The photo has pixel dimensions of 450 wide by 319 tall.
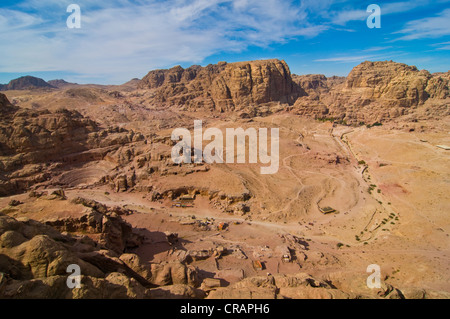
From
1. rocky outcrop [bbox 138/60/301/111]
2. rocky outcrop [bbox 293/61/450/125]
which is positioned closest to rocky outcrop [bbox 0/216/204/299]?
rocky outcrop [bbox 293/61/450/125]

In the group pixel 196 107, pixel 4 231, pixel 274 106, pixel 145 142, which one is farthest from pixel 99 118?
pixel 4 231

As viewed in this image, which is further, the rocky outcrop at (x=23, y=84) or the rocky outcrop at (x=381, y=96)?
the rocky outcrop at (x=23, y=84)

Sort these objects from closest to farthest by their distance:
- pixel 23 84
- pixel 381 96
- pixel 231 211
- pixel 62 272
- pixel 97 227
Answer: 1. pixel 62 272
2. pixel 97 227
3. pixel 231 211
4. pixel 381 96
5. pixel 23 84

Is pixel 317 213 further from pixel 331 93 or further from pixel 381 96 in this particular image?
pixel 331 93

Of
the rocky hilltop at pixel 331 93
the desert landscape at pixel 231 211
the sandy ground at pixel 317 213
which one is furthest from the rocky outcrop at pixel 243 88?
the sandy ground at pixel 317 213

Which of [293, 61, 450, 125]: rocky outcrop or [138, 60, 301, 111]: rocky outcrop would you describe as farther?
[138, 60, 301, 111]: rocky outcrop

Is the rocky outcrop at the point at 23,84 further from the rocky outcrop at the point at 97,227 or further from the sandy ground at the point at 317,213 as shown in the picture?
the rocky outcrop at the point at 97,227

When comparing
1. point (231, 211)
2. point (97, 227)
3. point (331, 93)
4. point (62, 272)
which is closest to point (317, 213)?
point (231, 211)

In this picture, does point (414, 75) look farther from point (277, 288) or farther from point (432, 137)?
point (277, 288)

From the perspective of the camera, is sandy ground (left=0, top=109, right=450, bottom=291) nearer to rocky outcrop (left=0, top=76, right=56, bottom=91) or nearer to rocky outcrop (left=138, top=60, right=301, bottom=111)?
rocky outcrop (left=138, top=60, right=301, bottom=111)
